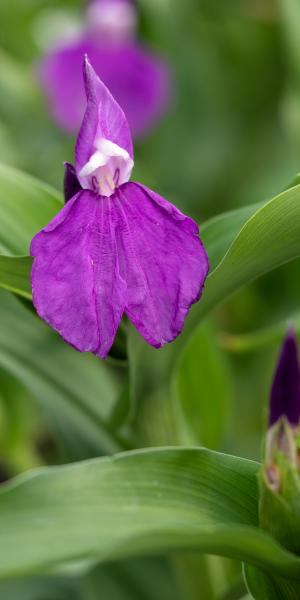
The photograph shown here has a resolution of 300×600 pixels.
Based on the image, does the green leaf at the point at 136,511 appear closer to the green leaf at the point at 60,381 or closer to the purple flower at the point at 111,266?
the purple flower at the point at 111,266

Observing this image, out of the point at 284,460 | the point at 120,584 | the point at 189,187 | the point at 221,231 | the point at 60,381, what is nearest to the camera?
the point at 284,460

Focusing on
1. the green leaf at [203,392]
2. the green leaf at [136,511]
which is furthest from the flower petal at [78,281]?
the green leaf at [203,392]

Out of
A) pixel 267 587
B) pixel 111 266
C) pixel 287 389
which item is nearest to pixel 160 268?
pixel 111 266

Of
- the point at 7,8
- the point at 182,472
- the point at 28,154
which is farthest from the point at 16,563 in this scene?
the point at 7,8

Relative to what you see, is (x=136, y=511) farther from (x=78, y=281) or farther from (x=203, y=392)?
(x=203, y=392)

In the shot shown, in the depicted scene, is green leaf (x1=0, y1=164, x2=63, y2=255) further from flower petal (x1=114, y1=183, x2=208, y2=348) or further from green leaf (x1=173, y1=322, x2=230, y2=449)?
green leaf (x1=173, y1=322, x2=230, y2=449)

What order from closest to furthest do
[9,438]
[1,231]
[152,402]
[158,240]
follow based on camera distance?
[158,240]
[1,231]
[152,402]
[9,438]

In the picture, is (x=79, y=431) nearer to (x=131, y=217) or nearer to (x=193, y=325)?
(x=193, y=325)
